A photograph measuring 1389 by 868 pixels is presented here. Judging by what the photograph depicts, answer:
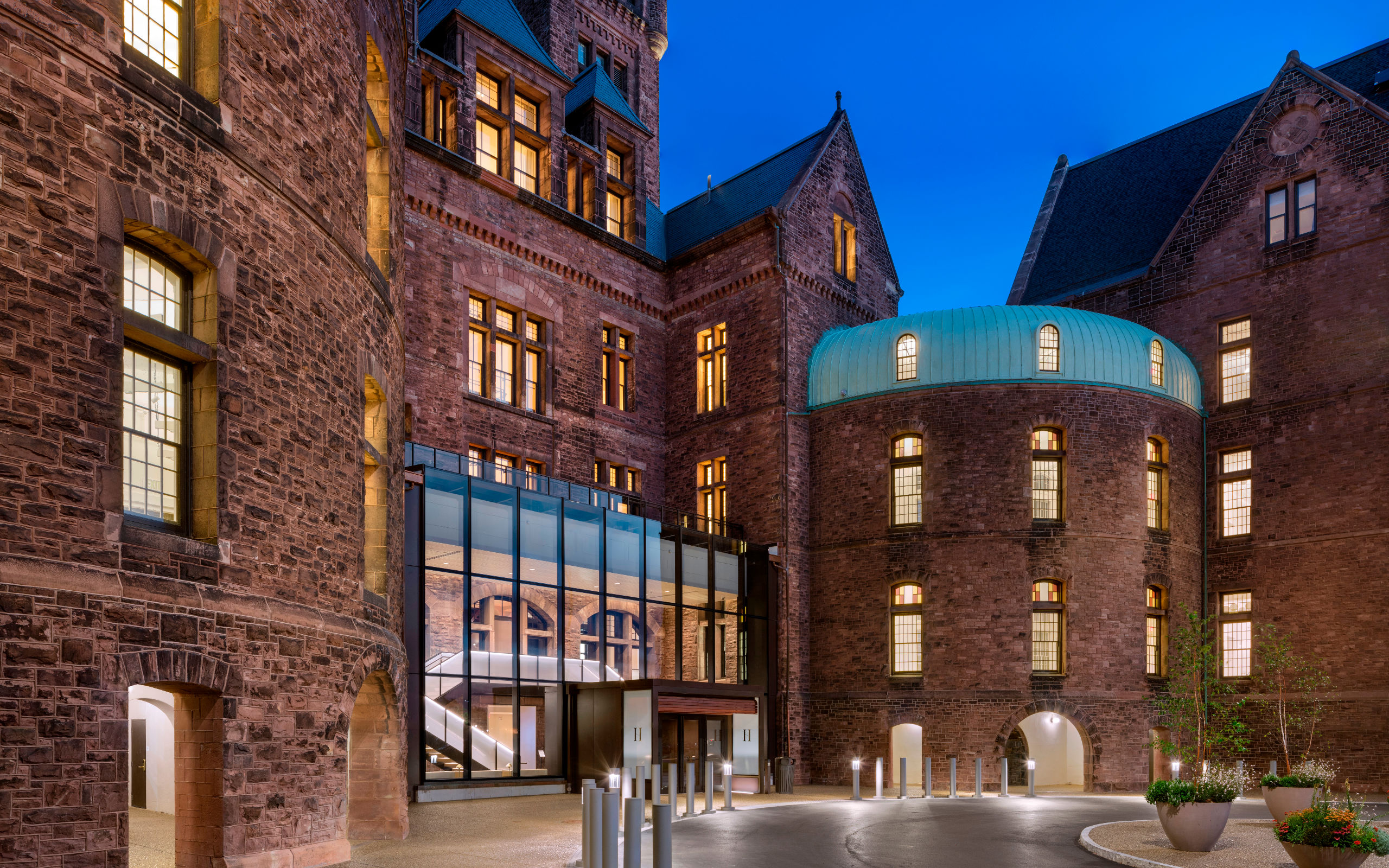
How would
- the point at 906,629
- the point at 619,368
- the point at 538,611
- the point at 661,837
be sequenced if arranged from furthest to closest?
the point at 619,368 → the point at 906,629 → the point at 538,611 → the point at 661,837

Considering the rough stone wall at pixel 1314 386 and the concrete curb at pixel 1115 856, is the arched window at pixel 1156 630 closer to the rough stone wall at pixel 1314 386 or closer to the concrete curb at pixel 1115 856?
the rough stone wall at pixel 1314 386

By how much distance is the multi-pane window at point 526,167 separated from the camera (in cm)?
3158

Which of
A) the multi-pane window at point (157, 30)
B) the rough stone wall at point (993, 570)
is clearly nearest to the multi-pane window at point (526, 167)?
the rough stone wall at point (993, 570)

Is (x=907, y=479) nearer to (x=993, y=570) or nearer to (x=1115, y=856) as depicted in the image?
(x=993, y=570)

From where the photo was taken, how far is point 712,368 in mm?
35281

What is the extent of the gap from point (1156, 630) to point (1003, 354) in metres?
8.51

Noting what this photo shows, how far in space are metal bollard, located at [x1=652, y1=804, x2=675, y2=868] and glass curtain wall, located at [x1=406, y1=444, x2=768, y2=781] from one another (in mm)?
14542

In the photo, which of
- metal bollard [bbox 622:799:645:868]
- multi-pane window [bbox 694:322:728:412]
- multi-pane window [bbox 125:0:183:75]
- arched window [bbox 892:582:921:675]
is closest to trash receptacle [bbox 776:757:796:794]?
arched window [bbox 892:582:921:675]

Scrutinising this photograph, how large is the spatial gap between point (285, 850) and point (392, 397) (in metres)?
7.25

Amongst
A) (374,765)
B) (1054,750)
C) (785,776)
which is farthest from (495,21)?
(1054,750)

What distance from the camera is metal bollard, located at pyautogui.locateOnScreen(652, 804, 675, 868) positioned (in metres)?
9.38

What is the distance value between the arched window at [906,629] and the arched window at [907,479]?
6.14ft

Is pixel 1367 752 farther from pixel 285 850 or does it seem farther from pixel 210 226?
pixel 210 226

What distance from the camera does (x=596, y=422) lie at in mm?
33188
